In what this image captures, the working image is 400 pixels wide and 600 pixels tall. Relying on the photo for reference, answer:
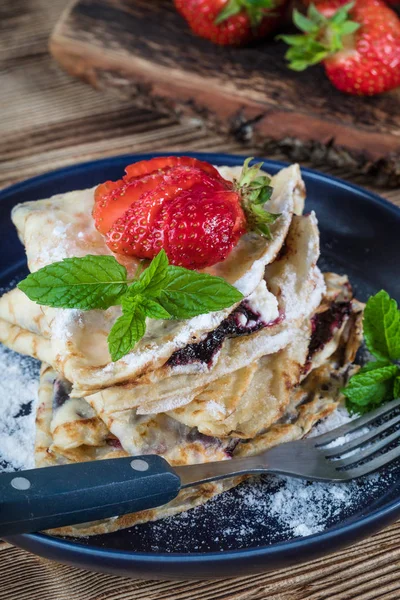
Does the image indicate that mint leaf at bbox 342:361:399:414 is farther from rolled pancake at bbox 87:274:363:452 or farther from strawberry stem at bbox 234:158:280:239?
strawberry stem at bbox 234:158:280:239

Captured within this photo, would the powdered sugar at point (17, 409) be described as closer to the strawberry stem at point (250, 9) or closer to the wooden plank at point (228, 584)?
the wooden plank at point (228, 584)

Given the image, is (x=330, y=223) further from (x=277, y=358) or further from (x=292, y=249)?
(x=277, y=358)

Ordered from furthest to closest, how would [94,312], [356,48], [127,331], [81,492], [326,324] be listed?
1. [356,48]
2. [326,324]
3. [94,312]
4. [127,331]
5. [81,492]

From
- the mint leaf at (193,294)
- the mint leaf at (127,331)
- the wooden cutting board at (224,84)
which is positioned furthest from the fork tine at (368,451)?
the wooden cutting board at (224,84)

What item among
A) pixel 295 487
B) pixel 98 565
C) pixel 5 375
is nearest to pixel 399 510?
pixel 295 487

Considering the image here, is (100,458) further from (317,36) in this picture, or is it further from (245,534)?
(317,36)

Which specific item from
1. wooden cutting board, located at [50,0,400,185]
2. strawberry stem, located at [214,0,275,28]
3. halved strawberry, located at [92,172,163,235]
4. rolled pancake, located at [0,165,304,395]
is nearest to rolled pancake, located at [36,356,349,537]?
rolled pancake, located at [0,165,304,395]

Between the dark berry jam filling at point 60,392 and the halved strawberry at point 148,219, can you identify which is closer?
the halved strawberry at point 148,219

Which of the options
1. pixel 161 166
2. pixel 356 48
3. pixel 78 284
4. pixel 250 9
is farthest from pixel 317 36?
pixel 78 284
